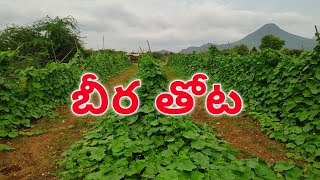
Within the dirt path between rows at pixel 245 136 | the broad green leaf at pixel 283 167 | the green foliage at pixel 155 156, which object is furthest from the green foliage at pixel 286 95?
the broad green leaf at pixel 283 167

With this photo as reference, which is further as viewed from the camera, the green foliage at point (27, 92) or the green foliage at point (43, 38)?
the green foliage at point (43, 38)

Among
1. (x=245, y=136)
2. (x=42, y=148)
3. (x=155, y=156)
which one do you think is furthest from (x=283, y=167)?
(x=42, y=148)

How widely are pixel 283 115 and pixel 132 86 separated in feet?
11.2

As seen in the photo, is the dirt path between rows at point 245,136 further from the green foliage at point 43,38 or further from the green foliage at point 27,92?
the green foliage at point 43,38

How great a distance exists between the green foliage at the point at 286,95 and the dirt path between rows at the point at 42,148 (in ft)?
13.7

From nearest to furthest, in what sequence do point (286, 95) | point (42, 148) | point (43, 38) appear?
1. point (42, 148)
2. point (286, 95)
3. point (43, 38)

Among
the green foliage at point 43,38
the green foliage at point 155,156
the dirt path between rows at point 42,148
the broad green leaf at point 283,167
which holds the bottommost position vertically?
the dirt path between rows at point 42,148

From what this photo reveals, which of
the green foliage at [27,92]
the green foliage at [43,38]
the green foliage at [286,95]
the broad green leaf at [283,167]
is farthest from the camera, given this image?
the green foliage at [43,38]

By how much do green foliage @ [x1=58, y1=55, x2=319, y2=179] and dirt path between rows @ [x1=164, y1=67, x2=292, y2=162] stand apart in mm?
587

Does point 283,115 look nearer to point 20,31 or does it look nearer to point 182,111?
point 182,111

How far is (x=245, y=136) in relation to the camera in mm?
6812

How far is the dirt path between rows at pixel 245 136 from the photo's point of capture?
571 cm

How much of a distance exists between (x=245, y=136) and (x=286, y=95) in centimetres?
139

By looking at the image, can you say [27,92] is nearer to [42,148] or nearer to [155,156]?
[42,148]
